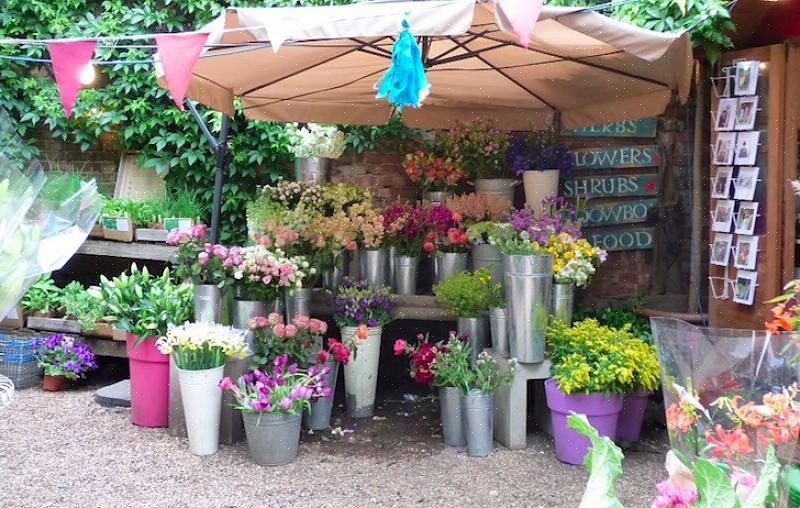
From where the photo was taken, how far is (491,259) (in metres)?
5.11

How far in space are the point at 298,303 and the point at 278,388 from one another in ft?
3.29

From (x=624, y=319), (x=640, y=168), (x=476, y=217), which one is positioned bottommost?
(x=624, y=319)

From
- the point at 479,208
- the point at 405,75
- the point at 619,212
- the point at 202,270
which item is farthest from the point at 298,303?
the point at 619,212

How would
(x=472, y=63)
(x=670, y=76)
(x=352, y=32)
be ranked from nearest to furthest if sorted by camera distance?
(x=352, y=32) → (x=670, y=76) → (x=472, y=63)

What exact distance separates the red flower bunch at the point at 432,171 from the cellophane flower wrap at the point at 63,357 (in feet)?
8.71

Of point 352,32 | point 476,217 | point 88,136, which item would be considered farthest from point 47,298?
Result: point 352,32

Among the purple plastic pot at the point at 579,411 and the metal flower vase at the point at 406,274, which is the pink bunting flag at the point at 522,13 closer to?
the purple plastic pot at the point at 579,411

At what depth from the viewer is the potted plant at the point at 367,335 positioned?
5008 millimetres

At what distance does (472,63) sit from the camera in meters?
5.04

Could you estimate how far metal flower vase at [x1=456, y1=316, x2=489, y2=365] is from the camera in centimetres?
485

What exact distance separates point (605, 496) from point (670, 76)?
3447 millimetres

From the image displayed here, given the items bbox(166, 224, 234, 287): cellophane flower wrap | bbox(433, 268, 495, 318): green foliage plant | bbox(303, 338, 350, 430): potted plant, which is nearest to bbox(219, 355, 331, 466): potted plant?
bbox(303, 338, 350, 430): potted plant

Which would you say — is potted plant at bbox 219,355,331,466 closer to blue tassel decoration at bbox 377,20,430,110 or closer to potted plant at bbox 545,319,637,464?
potted plant at bbox 545,319,637,464

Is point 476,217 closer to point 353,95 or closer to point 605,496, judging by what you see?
point 353,95
